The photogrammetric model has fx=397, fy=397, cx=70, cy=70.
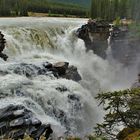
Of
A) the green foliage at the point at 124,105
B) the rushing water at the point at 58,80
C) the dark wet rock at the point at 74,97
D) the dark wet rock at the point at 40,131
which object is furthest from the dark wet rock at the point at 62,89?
the green foliage at the point at 124,105

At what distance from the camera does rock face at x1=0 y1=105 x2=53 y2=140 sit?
18.6m

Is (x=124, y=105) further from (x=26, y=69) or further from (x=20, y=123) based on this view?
(x=26, y=69)

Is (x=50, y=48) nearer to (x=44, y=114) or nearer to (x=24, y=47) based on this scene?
(x=24, y=47)

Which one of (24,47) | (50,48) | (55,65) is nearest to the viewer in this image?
(55,65)

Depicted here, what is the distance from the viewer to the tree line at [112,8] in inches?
→ 3044

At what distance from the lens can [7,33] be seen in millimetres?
39844

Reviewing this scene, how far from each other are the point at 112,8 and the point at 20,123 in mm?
62945

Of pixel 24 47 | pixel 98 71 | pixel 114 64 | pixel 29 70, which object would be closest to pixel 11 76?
pixel 29 70

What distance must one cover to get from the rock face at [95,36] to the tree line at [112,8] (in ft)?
94.4

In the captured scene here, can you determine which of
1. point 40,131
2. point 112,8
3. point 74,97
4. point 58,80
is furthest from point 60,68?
point 112,8

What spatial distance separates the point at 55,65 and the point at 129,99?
769 inches

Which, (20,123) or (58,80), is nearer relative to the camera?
(20,123)

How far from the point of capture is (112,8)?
3132 inches

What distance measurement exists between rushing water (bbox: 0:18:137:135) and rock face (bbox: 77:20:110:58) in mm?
943
